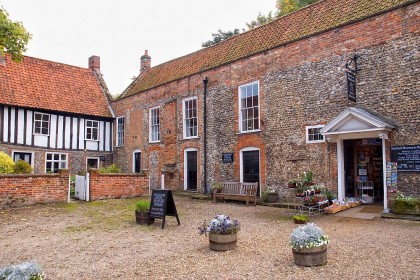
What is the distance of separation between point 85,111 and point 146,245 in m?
17.2

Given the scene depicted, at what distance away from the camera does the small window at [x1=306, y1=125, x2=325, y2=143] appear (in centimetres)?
1210

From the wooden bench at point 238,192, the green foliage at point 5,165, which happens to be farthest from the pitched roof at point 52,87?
the wooden bench at point 238,192

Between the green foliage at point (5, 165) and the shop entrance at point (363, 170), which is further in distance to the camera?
the green foliage at point (5, 165)

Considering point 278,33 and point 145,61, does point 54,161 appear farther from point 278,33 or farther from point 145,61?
point 278,33

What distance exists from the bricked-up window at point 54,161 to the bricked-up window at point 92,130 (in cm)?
217

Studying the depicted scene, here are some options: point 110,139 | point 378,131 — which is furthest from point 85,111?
point 378,131

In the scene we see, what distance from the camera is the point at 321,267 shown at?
539cm

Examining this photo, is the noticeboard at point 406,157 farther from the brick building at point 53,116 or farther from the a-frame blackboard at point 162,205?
the brick building at point 53,116

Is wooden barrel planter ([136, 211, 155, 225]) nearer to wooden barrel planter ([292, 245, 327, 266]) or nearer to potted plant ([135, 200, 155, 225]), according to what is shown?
potted plant ([135, 200, 155, 225])

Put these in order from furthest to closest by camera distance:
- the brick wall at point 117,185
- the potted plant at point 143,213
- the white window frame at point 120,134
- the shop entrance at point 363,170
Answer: the white window frame at point 120,134
the brick wall at point 117,185
the shop entrance at point 363,170
the potted plant at point 143,213

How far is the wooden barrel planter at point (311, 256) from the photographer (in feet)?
17.6

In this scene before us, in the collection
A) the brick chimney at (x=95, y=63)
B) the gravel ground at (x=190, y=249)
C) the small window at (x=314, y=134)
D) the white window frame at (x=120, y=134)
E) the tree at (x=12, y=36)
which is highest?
the brick chimney at (x=95, y=63)

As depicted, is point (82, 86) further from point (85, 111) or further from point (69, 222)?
point (69, 222)

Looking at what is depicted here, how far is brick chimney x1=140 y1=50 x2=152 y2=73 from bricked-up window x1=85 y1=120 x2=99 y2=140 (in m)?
5.92
